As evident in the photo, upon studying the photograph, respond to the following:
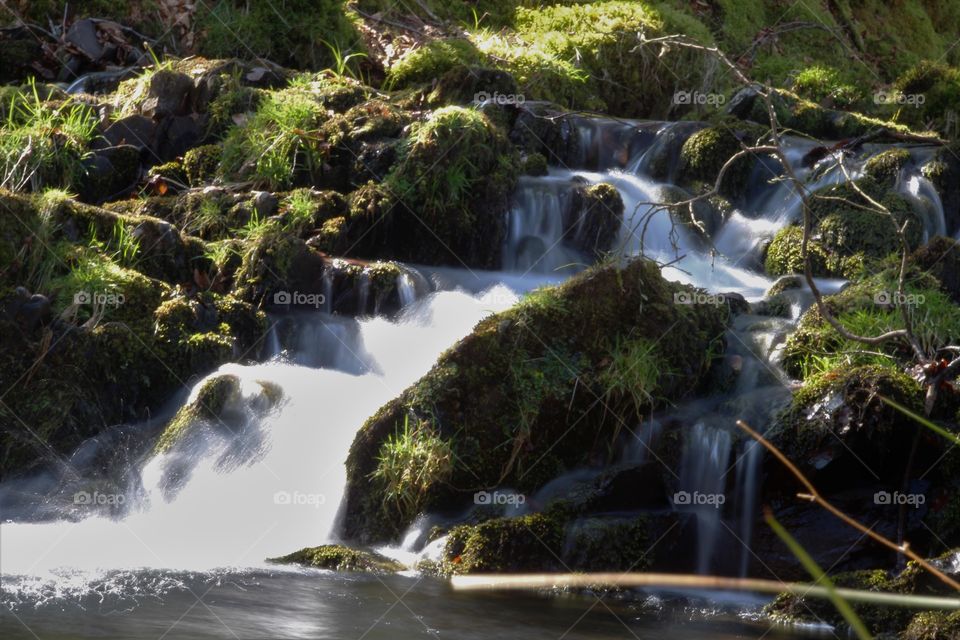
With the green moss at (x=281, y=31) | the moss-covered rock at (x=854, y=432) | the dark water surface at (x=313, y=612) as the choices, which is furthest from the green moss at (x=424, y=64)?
the dark water surface at (x=313, y=612)

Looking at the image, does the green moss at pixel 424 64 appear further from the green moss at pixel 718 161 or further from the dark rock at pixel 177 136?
the green moss at pixel 718 161

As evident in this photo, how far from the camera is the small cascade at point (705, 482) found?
5.92 m

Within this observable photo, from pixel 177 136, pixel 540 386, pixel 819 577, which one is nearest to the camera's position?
pixel 819 577

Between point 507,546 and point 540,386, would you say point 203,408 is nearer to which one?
point 540,386

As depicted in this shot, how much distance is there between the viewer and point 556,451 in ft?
21.1

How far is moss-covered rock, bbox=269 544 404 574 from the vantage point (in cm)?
543

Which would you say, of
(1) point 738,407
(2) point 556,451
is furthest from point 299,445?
(1) point 738,407

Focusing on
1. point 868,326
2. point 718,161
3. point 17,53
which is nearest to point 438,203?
point 718,161

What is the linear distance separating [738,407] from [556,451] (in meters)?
1.13

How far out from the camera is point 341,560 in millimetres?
5484

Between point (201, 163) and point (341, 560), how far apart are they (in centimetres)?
496

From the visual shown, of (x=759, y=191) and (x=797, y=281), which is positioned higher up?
(x=759, y=191)

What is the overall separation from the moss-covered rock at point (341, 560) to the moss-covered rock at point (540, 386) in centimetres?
44

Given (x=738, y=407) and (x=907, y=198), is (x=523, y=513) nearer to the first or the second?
(x=738, y=407)
